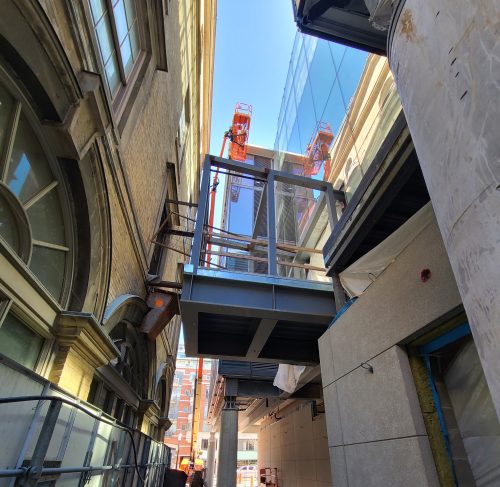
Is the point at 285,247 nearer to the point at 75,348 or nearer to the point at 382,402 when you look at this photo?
the point at 382,402

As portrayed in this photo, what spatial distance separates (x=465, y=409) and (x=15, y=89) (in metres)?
6.07

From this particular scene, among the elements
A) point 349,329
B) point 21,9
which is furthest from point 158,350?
point 21,9

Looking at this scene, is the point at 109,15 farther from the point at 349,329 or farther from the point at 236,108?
the point at 236,108

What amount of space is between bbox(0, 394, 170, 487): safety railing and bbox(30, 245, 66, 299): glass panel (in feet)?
6.13

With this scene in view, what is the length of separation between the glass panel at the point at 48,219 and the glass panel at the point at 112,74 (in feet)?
9.37

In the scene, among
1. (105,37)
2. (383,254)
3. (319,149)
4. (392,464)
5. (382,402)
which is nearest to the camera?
(392,464)

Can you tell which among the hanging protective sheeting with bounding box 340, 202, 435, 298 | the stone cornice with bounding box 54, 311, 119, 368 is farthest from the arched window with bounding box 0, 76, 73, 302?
the hanging protective sheeting with bounding box 340, 202, 435, 298

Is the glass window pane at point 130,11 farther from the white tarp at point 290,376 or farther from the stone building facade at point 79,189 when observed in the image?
the white tarp at point 290,376

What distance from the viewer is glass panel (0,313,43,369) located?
3.91 metres

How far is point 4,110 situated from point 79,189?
1.58 metres

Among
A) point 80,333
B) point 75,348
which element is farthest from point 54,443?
point 75,348

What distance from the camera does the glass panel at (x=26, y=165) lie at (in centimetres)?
404

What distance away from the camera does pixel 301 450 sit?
15734mm

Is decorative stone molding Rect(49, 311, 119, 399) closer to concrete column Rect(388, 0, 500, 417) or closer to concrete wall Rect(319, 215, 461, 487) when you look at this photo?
concrete wall Rect(319, 215, 461, 487)
